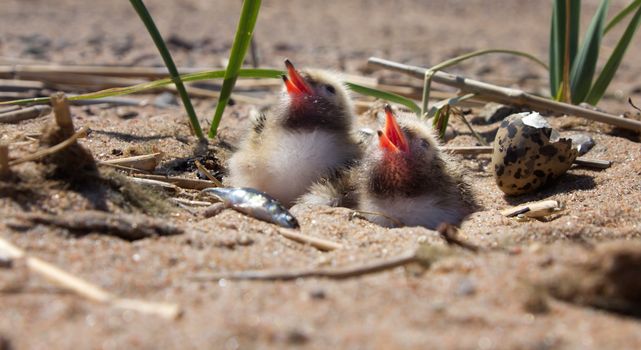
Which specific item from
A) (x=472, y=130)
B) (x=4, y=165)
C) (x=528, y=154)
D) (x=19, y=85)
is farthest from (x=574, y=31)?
(x=19, y=85)

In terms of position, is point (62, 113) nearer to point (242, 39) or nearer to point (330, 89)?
point (242, 39)

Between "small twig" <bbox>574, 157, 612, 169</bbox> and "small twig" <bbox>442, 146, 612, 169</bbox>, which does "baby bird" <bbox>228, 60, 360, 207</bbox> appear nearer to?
"small twig" <bbox>442, 146, 612, 169</bbox>

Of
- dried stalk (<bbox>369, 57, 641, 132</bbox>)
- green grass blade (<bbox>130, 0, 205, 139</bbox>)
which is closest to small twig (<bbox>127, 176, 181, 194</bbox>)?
green grass blade (<bbox>130, 0, 205, 139</bbox>)

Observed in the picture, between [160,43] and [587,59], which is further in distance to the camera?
[587,59]

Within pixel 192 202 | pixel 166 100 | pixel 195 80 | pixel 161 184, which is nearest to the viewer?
pixel 192 202

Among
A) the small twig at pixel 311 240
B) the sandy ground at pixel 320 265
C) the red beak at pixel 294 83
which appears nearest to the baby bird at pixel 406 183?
the sandy ground at pixel 320 265

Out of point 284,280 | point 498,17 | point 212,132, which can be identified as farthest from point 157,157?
point 498,17

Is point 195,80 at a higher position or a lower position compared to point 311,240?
higher
